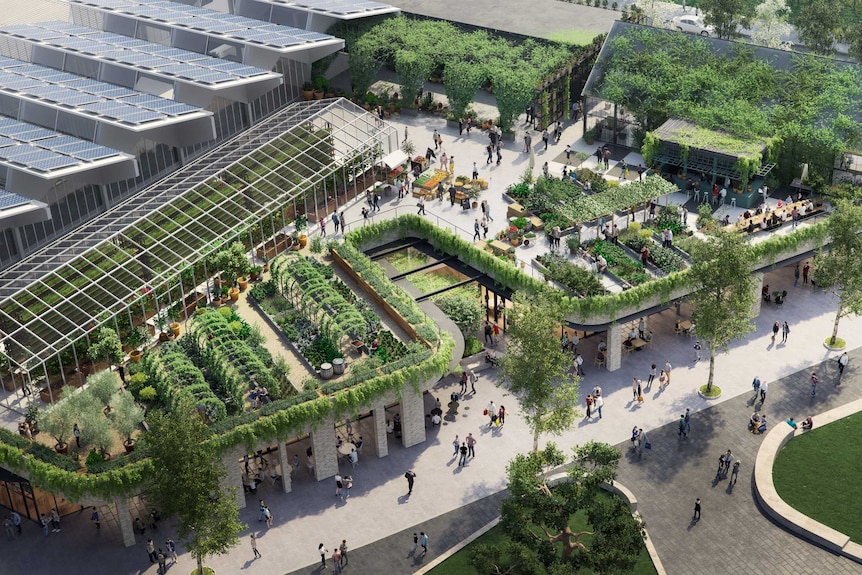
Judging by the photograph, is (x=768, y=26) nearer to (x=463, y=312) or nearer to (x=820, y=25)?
(x=820, y=25)

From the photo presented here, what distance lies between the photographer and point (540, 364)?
56.6 meters

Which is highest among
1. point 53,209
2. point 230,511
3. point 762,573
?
point 53,209

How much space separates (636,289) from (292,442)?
832 inches

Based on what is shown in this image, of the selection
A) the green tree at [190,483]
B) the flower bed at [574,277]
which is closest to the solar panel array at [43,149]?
the green tree at [190,483]

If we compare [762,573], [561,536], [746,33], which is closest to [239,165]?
[561,536]

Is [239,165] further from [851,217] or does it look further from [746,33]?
[746,33]

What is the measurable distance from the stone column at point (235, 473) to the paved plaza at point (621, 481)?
815 millimetres

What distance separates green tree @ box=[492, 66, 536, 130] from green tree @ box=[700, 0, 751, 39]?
2394 cm

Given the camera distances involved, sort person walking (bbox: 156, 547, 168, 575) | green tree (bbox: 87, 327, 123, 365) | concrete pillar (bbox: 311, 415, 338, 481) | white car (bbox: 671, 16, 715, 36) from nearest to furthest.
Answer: person walking (bbox: 156, 547, 168, 575), concrete pillar (bbox: 311, 415, 338, 481), green tree (bbox: 87, 327, 123, 365), white car (bbox: 671, 16, 715, 36)

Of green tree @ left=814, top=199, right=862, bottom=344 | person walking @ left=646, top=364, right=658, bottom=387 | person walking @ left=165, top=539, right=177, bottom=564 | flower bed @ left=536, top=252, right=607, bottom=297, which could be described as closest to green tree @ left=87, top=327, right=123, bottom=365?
person walking @ left=165, top=539, right=177, bottom=564

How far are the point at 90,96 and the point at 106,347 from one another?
77.7ft

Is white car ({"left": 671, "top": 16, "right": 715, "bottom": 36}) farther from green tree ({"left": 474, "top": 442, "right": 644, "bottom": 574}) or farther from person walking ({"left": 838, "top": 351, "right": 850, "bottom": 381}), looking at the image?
green tree ({"left": 474, "top": 442, "right": 644, "bottom": 574})

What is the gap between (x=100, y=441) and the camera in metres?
56.6

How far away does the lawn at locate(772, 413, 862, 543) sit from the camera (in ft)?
186
